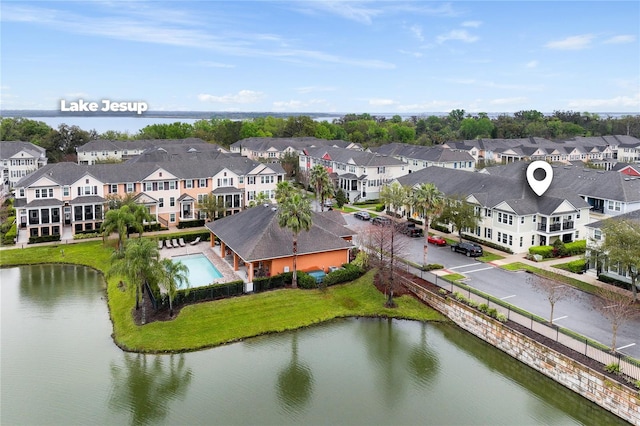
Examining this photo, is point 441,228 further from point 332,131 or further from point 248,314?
point 332,131

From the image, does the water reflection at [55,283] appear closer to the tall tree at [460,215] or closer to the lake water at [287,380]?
the lake water at [287,380]

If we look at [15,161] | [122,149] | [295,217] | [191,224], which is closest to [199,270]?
[295,217]

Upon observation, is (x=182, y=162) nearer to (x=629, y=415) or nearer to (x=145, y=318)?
(x=145, y=318)

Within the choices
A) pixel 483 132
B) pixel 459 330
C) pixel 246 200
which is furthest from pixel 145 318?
pixel 483 132

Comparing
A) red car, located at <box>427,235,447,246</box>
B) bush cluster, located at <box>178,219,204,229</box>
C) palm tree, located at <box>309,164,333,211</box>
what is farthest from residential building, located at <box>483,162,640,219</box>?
bush cluster, located at <box>178,219,204,229</box>

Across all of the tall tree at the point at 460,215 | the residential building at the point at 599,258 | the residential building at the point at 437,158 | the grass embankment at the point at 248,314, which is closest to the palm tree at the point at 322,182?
the tall tree at the point at 460,215

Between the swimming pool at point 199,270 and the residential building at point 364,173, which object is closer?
the swimming pool at point 199,270
